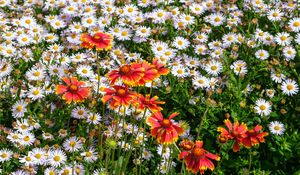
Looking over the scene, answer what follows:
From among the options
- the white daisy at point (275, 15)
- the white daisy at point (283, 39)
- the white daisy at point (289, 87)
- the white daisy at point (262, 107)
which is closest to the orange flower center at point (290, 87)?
the white daisy at point (289, 87)

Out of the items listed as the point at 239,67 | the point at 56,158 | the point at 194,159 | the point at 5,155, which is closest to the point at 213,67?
the point at 239,67

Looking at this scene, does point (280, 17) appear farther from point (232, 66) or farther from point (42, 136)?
point (42, 136)

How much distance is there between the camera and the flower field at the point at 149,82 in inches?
137

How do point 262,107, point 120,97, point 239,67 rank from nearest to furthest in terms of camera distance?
1. point 120,97
2. point 262,107
3. point 239,67

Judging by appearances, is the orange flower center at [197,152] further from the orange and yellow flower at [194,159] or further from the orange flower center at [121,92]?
the orange flower center at [121,92]

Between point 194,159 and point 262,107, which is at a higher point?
point 194,159

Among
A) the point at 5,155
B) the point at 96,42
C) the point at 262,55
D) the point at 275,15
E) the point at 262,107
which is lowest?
the point at 5,155

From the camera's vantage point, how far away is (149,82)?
387cm

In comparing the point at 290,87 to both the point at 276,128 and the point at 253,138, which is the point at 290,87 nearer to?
the point at 276,128

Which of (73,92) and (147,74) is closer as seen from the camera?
(147,74)

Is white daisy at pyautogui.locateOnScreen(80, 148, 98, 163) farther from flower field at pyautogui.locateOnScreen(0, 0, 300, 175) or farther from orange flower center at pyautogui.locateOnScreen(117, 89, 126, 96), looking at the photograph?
orange flower center at pyautogui.locateOnScreen(117, 89, 126, 96)

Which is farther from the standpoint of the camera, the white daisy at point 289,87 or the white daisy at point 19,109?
the white daisy at point 289,87

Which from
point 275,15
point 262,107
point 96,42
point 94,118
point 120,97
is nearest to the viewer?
point 120,97

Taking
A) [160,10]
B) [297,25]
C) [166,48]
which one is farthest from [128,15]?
[297,25]
